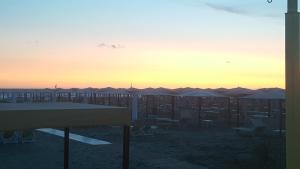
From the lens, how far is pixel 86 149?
1311 centimetres

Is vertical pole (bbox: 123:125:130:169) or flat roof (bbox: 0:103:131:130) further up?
flat roof (bbox: 0:103:131:130)

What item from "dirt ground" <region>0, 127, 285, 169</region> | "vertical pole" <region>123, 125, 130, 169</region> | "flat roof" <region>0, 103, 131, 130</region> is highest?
"flat roof" <region>0, 103, 131, 130</region>

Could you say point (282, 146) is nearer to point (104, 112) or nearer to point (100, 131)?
point (100, 131)

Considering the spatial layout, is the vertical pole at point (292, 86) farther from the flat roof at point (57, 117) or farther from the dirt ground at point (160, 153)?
the dirt ground at point (160, 153)

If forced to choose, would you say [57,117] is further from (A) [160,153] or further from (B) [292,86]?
(A) [160,153]

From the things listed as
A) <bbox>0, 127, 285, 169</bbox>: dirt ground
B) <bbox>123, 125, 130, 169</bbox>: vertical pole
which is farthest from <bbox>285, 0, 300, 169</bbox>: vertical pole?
<bbox>0, 127, 285, 169</bbox>: dirt ground

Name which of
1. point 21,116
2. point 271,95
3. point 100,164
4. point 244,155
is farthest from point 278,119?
point 21,116

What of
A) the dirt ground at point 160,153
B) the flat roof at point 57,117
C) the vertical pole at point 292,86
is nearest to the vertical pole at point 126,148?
the flat roof at point 57,117

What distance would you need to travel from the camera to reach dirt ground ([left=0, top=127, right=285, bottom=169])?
1059cm

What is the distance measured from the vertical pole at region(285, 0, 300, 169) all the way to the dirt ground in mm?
6540

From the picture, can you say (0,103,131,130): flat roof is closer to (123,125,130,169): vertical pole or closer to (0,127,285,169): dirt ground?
(123,125,130,169): vertical pole

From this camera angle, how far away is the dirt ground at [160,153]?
10594mm

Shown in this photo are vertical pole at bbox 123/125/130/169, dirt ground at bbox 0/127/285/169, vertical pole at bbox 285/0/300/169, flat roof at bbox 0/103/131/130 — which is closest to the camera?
vertical pole at bbox 285/0/300/169

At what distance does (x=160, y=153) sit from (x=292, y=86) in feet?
28.6
